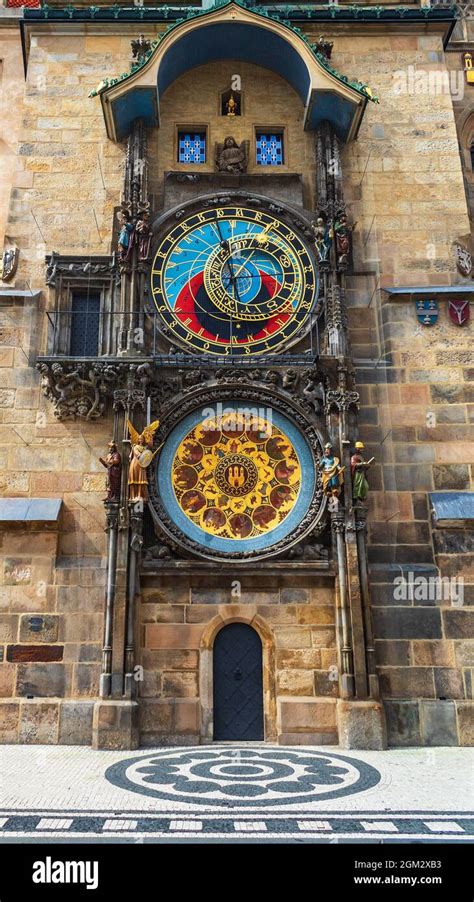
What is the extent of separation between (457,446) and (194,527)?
474cm

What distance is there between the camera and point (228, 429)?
12281mm

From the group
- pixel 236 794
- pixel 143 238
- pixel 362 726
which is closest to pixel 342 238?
pixel 143 238

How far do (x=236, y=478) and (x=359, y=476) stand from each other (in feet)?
6.77

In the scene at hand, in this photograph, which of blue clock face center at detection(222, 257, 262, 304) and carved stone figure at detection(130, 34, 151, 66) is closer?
blue clock face center at detection(222, 257, 262, 304)

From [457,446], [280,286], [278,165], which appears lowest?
[457,446]

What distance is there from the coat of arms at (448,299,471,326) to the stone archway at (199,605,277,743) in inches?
249

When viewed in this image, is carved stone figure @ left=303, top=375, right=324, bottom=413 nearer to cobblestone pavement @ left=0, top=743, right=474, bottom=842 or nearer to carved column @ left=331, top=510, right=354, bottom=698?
carved column @ left=331, top=510, right=354, bottom=698

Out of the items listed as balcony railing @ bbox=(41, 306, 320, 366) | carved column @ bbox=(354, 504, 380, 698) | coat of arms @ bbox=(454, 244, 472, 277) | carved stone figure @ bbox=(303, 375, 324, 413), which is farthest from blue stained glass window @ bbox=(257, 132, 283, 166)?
carved column @ bbox=(354, 504, 380, 698)

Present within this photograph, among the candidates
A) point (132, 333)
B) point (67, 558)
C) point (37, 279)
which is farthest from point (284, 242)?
point (67, 558)

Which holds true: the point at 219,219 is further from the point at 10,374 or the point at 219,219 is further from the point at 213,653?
the point at 213,653

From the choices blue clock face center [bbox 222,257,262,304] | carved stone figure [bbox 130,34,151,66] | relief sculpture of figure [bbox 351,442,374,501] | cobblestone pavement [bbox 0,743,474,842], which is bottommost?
cobblestone pavement [bbox 0,743,474,842]

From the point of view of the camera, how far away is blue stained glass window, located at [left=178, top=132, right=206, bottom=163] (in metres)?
14.2

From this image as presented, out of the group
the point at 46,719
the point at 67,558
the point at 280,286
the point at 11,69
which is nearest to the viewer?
the point at 46,719

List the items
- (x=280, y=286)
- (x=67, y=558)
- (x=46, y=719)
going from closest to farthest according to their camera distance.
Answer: (x=46, y=719), (x=67, y=558), (x=280, y=286)
